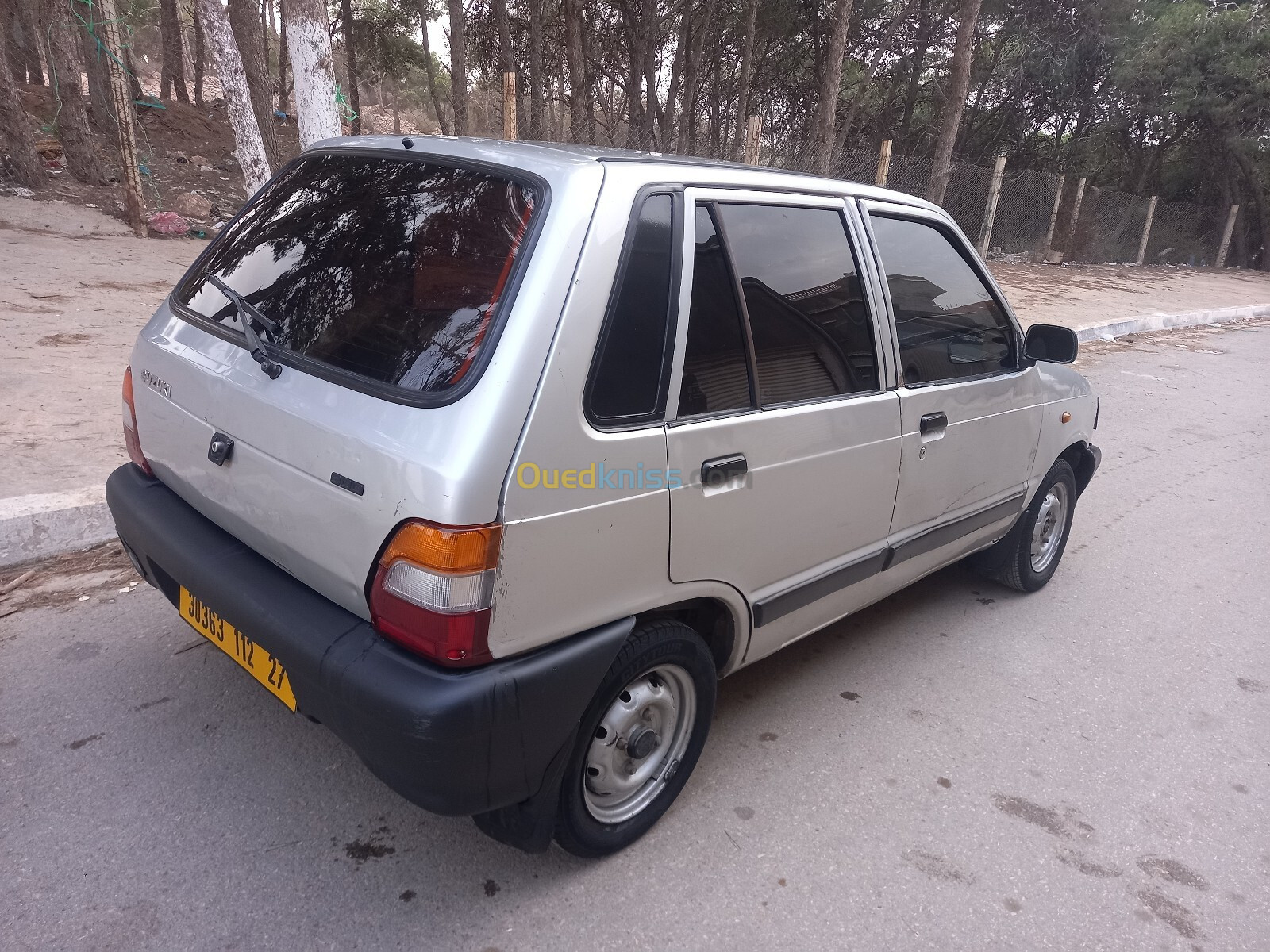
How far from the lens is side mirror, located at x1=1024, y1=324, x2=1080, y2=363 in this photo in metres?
3.32

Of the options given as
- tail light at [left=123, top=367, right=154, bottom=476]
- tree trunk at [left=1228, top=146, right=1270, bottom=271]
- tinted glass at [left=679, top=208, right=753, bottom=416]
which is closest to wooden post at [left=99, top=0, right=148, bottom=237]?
tail light at [left=123, top=367, right=154, bottom=476]

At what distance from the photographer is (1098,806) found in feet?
8.69

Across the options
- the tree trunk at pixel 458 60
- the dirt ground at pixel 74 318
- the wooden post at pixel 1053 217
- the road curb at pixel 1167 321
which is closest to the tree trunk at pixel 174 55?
the tree trunk at pixel 458 60

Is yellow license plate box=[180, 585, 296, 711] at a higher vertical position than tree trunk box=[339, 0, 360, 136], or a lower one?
lower

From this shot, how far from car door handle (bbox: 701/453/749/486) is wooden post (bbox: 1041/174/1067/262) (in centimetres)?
2018

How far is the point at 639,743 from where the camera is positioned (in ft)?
7.46

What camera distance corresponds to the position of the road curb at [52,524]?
352cm

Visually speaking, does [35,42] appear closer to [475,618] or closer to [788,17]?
[788,17]

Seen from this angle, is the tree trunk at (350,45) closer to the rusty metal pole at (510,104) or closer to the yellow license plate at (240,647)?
the rusty metal pole at (510,104)

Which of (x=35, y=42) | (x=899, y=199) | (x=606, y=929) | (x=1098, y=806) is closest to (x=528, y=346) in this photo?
(x=606, y=929)

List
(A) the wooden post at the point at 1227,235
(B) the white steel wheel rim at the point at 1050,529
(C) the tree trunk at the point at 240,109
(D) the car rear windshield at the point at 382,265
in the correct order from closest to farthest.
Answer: (D) the car rear windshield at the point at 382,265 → (B) the white steel wheel rim at the point at 1050,529 → (C) the tree trunk at the point at 240,109 → (A) the wooden post at the point at 1227,235

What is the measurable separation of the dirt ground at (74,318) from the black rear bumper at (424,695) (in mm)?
2513

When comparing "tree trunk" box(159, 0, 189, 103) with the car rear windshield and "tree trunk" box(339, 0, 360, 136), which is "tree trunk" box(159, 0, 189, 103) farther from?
the car rear windshield

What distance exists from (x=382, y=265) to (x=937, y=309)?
77.9 inches
